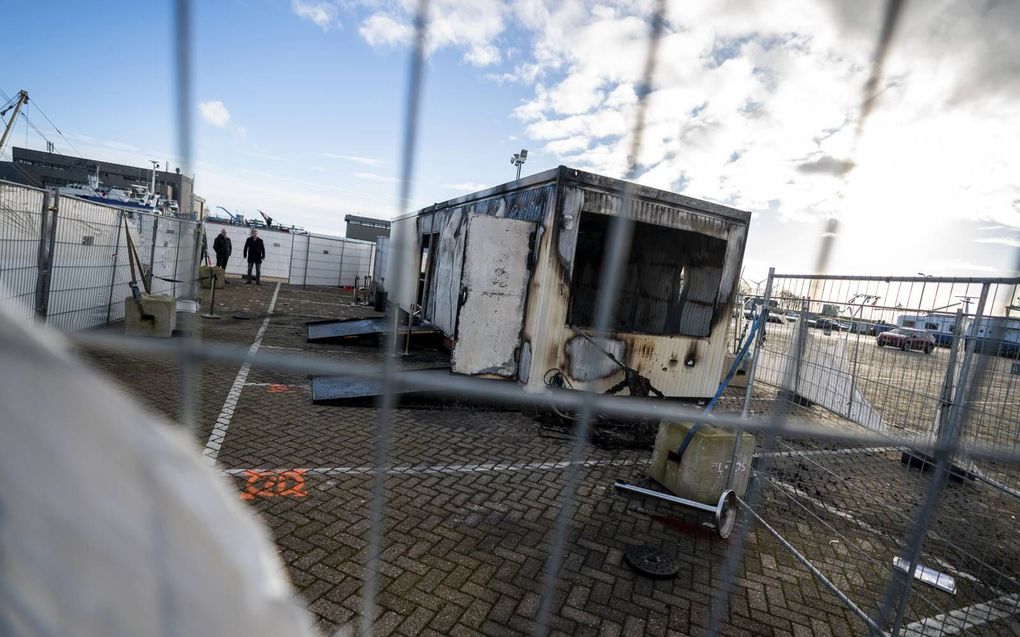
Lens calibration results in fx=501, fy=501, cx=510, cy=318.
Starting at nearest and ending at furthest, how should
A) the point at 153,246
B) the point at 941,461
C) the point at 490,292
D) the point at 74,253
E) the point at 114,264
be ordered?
1. the point at 941,461
2. the point at 490,292
3. the point at 74,253
4. the point at 114,264
5. the point at 153,246

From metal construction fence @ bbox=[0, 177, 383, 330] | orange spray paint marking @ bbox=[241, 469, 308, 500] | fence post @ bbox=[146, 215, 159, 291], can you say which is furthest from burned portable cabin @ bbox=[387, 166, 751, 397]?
fence post @ bbox=[146, 215, 159, 291]

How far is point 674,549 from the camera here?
400 cm

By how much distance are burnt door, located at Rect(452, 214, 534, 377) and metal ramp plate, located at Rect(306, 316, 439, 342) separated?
9.38 feet

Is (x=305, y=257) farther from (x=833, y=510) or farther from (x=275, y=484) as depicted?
(x=833, y=510)

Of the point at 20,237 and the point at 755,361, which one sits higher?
the point at 20,237

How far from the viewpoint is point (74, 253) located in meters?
7.68

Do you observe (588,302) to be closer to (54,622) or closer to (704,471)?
(704,471)

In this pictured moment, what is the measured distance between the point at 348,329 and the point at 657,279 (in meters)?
6.61

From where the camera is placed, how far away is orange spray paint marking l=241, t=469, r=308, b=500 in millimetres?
4078

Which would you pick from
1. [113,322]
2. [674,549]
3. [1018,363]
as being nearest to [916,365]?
[1018,363]

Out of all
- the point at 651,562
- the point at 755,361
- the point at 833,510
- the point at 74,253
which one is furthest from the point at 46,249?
the point at 833,510

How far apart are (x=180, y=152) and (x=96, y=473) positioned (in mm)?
638

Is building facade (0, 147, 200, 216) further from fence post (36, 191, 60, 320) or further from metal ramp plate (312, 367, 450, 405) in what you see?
metal ramp plate (312, 367, 450, 405)

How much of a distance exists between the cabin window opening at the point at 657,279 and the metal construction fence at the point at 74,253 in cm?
689
